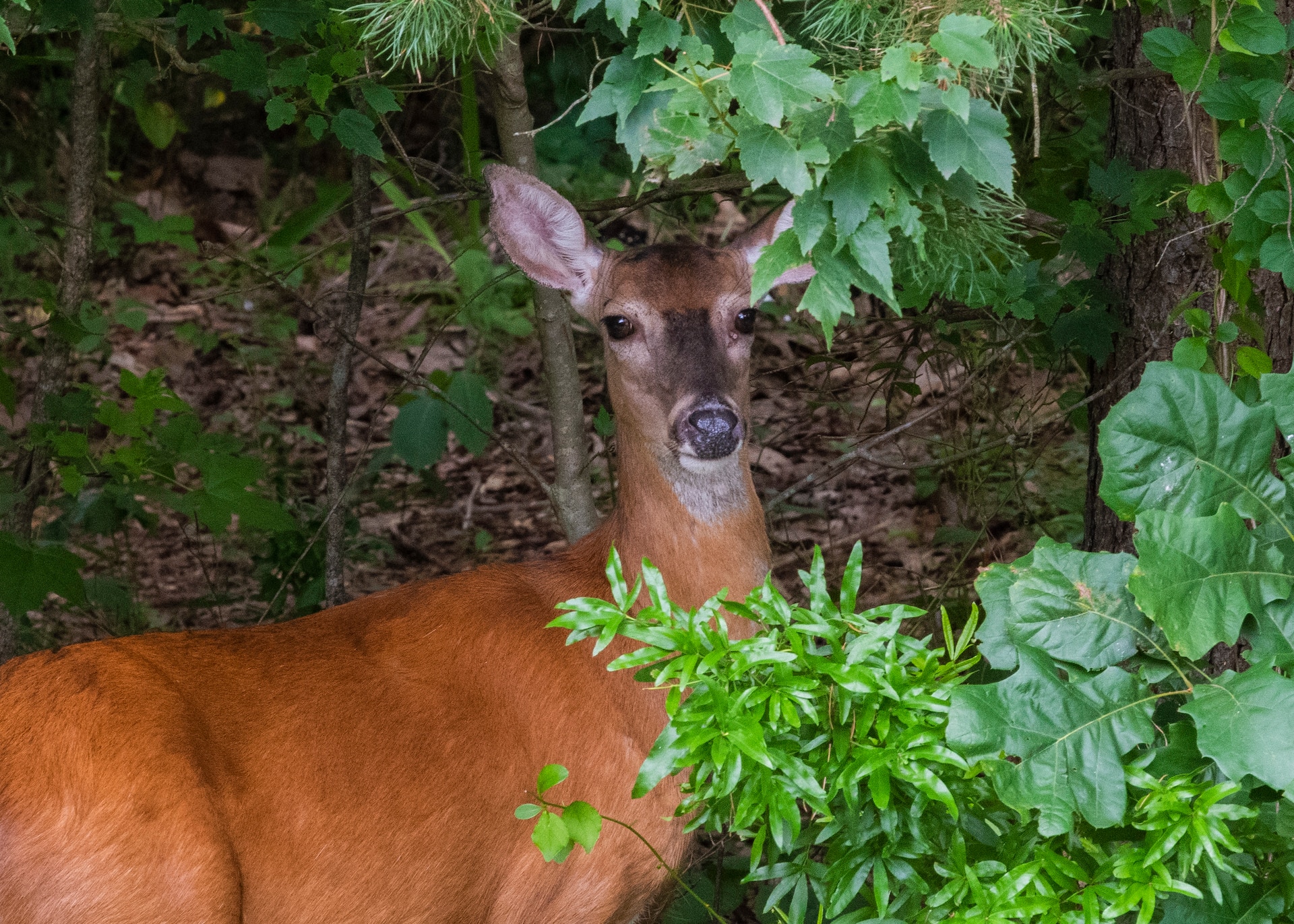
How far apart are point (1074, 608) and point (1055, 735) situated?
233 millimetres

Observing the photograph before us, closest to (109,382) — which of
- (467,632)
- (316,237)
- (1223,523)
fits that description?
(316,237)

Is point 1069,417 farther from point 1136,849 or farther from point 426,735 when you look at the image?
point 1136,849

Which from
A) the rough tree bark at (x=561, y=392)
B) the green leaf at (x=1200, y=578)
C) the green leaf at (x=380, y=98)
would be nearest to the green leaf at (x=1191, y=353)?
the green leaf at (x=1200, y=578)

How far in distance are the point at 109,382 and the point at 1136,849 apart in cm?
695

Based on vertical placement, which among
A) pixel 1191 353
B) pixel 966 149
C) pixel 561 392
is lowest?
pixel 561 392

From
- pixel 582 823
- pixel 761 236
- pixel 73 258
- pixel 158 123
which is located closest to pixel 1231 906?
pixel 582 823

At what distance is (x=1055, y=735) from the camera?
191cm

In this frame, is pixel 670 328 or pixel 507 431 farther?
pixel 507 431

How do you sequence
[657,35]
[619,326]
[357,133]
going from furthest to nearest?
1. [357,133]
2. [619,326]
3. [657,35]

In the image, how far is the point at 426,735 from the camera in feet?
10.5

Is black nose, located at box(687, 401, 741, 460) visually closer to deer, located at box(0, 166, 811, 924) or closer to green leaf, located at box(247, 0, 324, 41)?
deer, located at box(0, 166, 811, 924)

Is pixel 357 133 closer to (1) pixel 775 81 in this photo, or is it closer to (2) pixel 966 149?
(1) pixel 775 81

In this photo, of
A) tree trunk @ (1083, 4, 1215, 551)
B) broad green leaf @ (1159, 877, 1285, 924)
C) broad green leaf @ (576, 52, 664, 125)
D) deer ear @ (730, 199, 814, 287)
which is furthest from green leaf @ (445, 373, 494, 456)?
broad green leaf @ (1159, 877, 1285, 924)

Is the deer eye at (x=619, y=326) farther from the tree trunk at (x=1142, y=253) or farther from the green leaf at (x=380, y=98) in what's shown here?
the tree trunk at (x=1142, y=253)
